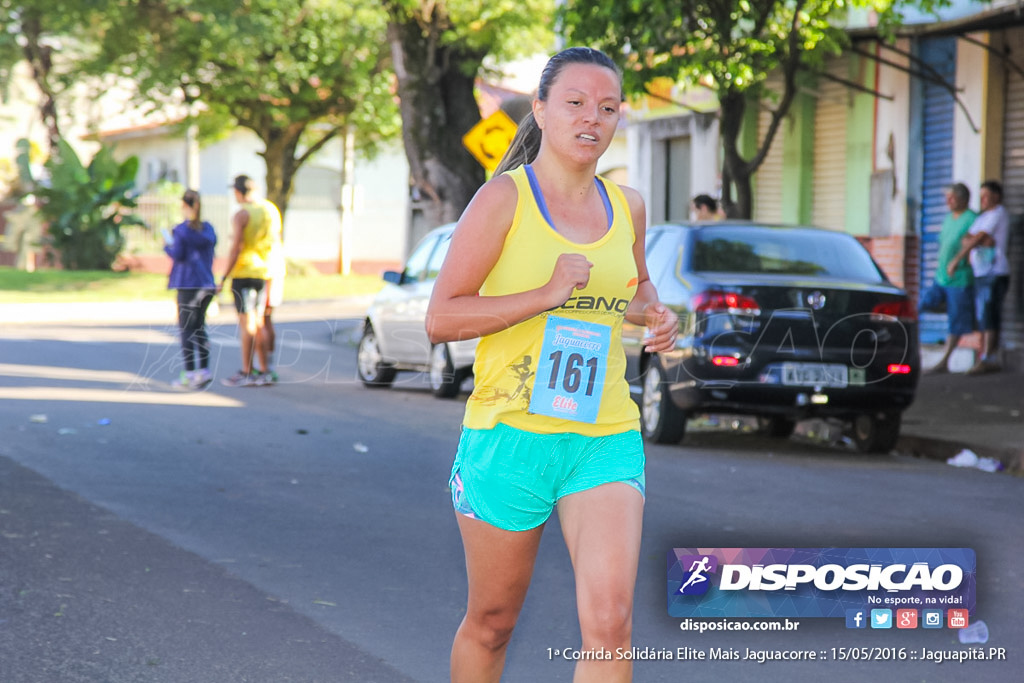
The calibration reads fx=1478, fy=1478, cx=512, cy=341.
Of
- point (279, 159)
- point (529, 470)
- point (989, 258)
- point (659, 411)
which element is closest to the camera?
point (529, 470)

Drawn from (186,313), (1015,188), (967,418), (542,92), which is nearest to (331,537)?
(542,92)

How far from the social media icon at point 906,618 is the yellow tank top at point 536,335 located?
1.49 m

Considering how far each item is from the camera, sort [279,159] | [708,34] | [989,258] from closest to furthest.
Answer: [989,258]
[708,34]
[279,159]

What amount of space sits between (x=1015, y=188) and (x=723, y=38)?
3878 millimetres

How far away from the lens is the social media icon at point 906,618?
179 inches

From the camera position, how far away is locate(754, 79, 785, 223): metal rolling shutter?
21.0 meters

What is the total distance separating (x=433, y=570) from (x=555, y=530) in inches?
49.4

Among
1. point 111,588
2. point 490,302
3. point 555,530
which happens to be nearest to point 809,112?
point 555,530

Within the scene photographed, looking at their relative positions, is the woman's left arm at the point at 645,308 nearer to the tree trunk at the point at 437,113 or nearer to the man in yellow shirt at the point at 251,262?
the man in yellow shirt at the point at 251,262

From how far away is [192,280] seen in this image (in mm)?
13758

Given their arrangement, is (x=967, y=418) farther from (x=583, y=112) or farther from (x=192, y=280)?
(x=583, y=112)

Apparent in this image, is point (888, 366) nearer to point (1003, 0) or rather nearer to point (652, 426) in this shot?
point (652, 426)

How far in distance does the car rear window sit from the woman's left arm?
21.9 feet

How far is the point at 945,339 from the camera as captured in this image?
55.4 ft
